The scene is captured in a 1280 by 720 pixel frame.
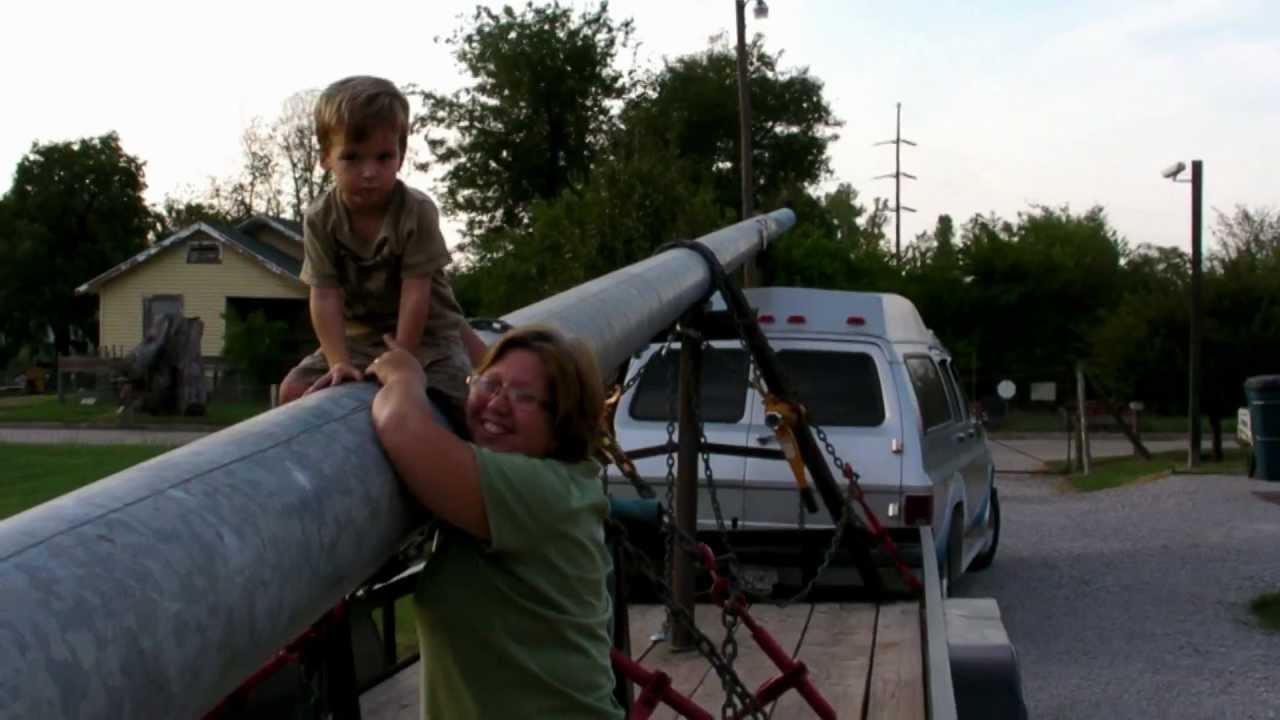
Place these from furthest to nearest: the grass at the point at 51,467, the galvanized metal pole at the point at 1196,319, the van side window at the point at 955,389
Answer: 1. the galvanized metal pole at the point at 1196,319
2. the grass at the point at 51,467
3. the van side window at the point at 955,389

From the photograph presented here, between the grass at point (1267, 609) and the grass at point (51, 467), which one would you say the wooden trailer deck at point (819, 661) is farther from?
the grass at point (51, 467)

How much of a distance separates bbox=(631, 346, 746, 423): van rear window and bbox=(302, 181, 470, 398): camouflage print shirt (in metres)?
5.31

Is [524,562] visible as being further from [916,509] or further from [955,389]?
[955,389]

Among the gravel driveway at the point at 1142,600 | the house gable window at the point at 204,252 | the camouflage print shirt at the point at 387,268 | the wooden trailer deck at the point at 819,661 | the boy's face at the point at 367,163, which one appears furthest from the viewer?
the house gable window at the point at 204,252

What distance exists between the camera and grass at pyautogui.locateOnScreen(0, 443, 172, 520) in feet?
56.7

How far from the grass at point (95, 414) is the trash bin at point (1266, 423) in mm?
21002

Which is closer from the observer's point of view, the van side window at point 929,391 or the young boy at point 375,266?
the young boy at point 375,266

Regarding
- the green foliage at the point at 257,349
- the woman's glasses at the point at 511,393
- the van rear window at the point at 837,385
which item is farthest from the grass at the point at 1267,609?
the green foliage at the point at 257,349

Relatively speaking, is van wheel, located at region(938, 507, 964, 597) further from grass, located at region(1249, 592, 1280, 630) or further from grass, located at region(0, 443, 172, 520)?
grass, located at region(0, 443, 172, 520)

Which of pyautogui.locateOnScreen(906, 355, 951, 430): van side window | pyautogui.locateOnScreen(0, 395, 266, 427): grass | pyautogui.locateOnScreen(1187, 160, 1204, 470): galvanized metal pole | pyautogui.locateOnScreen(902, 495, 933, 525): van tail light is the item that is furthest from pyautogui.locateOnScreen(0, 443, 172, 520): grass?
pyautogui.locateOnScreen(1187, 160, 1204, 470): galvanized metal pole

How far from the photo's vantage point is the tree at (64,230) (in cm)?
6362

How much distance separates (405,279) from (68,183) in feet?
221

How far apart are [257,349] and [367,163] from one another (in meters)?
42.3

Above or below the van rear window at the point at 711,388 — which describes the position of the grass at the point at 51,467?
below
